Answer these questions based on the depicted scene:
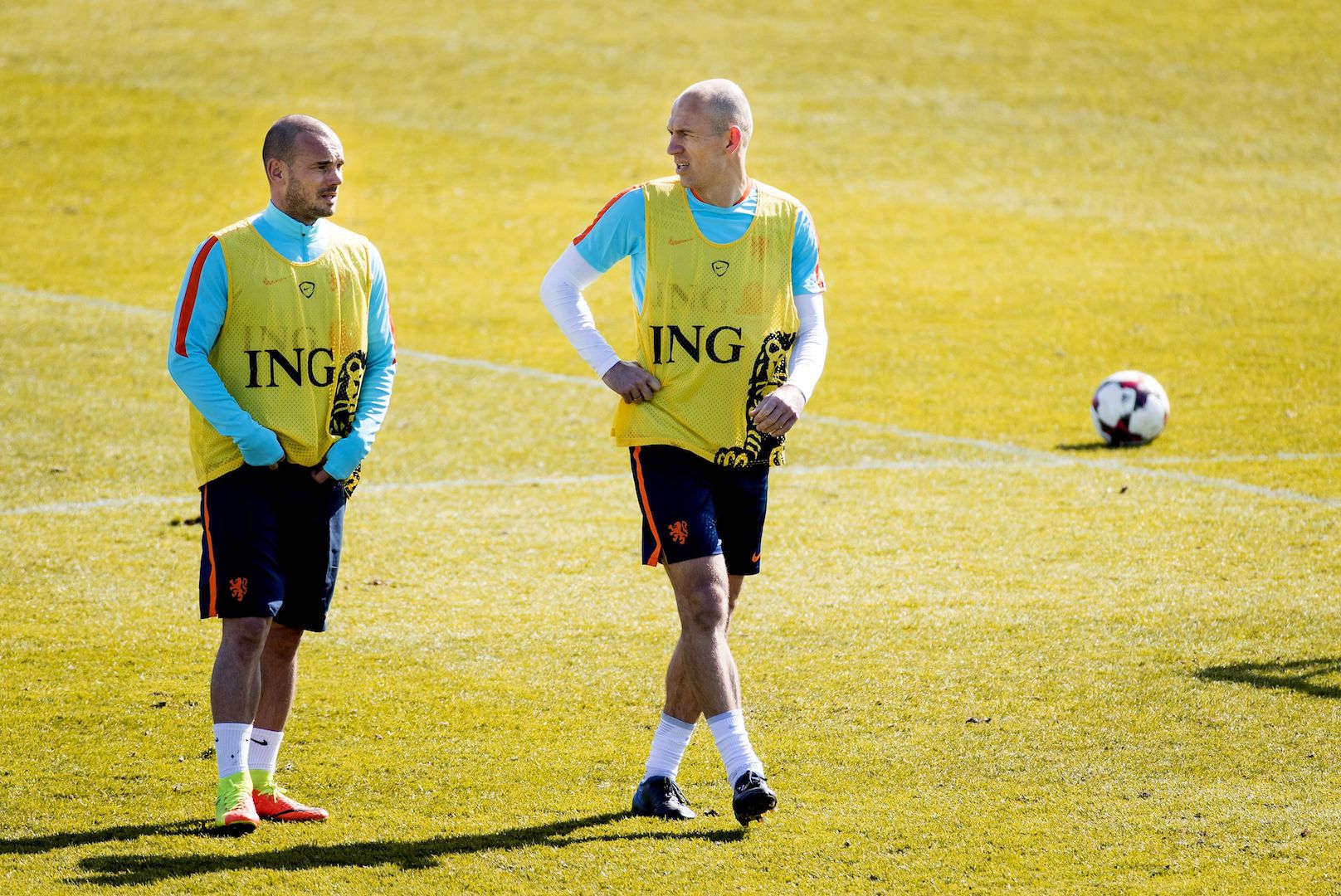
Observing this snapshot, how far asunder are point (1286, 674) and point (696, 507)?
297 centimetres

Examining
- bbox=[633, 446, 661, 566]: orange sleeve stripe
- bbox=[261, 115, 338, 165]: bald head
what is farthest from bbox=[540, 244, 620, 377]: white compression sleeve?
bbox=[261, 115, 338, 165]: bald head

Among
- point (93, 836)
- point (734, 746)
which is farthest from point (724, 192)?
point (93, 836)

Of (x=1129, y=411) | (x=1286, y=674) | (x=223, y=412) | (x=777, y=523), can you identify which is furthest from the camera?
(x=1129, y=411)

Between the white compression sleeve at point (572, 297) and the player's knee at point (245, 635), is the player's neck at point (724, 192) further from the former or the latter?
the player's knee at point (245, 635)

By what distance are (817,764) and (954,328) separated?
36.9ft

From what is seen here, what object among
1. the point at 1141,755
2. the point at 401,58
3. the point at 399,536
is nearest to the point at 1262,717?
the point at 1141,755

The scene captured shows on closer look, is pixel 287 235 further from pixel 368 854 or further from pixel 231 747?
pixel 368 854

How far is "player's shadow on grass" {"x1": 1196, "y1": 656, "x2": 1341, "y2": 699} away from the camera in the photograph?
6590 mm

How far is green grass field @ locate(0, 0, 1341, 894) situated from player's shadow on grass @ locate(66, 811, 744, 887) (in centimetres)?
2

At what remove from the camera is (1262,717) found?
20.4ft

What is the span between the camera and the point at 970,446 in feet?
40.1

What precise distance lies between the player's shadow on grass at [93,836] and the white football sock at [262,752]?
253 mm

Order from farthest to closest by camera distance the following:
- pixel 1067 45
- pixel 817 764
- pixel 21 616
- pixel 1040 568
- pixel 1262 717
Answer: pixel 1067 45, pixel 1040 568, pixel 21 616, pixel 1262 717, pixel 817 764

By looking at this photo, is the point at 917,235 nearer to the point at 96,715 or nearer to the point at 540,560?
the point at 540,560
